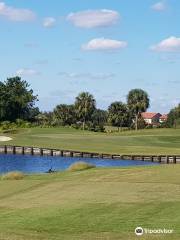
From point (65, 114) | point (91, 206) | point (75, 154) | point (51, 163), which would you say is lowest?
point (51, 163)

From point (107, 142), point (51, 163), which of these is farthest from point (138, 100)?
point (51, 163)

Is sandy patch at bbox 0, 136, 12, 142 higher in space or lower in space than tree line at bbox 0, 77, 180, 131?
lower

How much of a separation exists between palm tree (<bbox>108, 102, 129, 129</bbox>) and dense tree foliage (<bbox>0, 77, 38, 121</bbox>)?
936 inches

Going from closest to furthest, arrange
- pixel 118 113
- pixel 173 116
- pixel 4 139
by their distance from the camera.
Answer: pixel 4 139 < pixel 118 113 < pixel 173 116

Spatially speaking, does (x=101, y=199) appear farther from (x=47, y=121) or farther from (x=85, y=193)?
(x=47, y=121)

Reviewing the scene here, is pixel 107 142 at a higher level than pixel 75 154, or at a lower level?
higher

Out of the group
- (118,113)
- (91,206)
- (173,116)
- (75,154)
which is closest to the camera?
(91,206)

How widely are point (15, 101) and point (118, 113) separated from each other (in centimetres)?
2997

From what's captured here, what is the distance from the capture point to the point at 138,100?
159 meters

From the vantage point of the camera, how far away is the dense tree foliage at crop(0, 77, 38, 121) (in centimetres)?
15082

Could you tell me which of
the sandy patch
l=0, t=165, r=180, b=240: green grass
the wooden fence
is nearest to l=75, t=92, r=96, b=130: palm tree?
the sandy patch

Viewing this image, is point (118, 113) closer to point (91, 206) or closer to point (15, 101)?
point (15, 101)

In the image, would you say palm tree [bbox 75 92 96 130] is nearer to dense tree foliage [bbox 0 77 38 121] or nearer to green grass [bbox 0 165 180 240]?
dense tree foliage [bbox 0 77 38 121]

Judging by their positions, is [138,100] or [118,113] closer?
[138,100]
